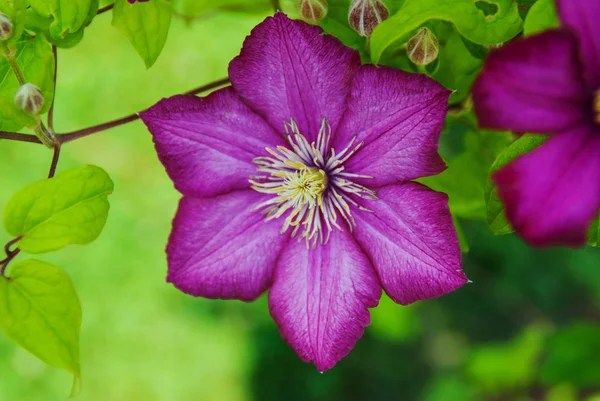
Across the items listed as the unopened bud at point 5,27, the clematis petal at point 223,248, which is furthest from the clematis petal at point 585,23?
the unopened bud at point 5,27

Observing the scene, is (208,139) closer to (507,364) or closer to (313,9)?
(313,9)

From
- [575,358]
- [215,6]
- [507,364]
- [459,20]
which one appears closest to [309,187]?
[459,20]

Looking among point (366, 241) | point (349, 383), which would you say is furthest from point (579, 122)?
point (349, 383)

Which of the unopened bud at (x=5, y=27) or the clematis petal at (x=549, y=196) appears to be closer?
the clematis petal at (x=549, y=196)

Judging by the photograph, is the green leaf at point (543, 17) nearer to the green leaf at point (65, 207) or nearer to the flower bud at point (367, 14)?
the flower bud at point (367, 14)

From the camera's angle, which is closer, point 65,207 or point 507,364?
point 65,207

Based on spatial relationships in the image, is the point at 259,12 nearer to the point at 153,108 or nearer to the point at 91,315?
the point at 153,108

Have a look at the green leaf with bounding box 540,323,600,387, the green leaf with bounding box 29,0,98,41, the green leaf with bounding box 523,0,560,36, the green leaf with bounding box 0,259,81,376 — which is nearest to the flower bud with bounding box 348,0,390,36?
the green leaf with bounding box 523,0,560,36
